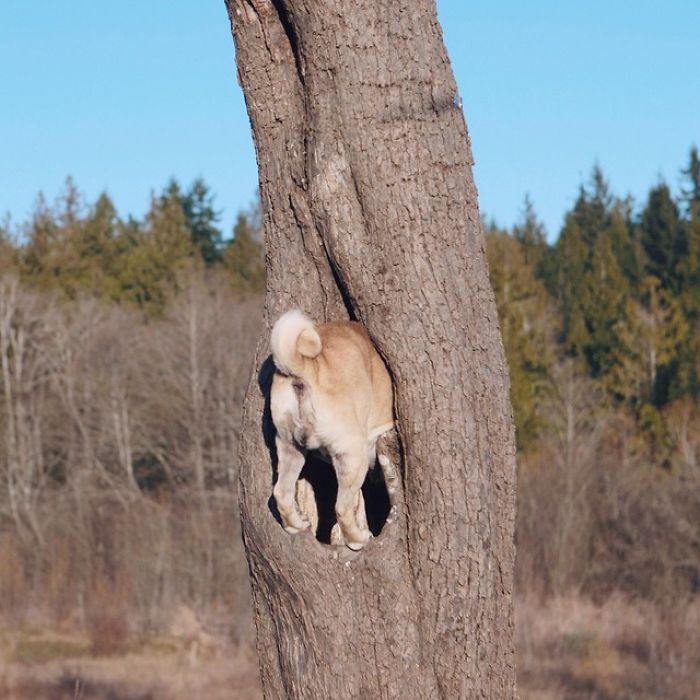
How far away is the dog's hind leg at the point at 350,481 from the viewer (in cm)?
430

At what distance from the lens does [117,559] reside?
24703 mm

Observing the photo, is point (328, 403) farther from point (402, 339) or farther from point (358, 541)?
point (358, 541)

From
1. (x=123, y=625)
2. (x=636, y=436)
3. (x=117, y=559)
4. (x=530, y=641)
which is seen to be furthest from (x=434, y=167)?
(x=636, y=436)

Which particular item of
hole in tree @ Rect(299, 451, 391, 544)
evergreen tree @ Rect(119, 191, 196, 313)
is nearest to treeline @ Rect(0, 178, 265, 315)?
evergreen tree @ Rect(119, 191, 196, 313)

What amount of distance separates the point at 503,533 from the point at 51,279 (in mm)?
32688

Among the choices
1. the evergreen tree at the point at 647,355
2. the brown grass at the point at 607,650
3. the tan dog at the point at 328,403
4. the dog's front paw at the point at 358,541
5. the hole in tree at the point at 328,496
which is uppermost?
the evergreen tree at the point at 647,355

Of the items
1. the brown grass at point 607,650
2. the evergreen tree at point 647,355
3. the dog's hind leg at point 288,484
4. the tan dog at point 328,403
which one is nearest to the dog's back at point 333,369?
the tan dog at point 328,403

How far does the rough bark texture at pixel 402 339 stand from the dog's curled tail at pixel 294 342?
35 cm

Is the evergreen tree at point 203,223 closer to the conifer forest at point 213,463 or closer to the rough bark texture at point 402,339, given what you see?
the conifer forest at point 213,463

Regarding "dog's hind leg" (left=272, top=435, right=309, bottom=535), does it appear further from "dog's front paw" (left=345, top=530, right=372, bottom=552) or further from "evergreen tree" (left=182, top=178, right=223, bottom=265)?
"evergreen tree" (left=182, top=178, right=223, bottom=265)

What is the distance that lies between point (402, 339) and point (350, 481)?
53 centimetres

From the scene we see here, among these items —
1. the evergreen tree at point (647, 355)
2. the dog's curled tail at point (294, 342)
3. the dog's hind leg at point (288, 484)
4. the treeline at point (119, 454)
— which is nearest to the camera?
the dog's curled tail at point (294, 342)

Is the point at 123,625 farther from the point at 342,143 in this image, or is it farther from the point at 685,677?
the point at 342,143

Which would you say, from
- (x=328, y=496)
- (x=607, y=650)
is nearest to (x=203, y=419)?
(x=607, y=650)
